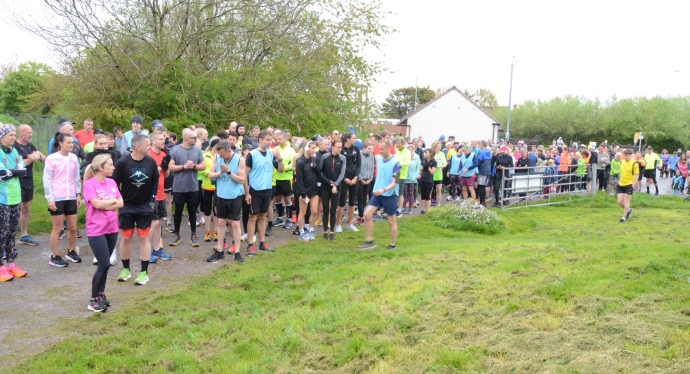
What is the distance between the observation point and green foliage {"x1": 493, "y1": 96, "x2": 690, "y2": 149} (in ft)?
210

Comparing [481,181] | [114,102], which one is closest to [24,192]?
[114,102]

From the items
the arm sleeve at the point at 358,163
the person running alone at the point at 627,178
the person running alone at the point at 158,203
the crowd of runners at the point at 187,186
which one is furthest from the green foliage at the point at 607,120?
the person running alone at the point at 158,203

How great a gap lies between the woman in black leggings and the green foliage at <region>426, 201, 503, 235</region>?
11.3 ft

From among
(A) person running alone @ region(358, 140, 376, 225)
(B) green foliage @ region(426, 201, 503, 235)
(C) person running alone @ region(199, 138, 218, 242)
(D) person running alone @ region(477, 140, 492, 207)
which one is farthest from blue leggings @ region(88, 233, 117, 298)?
(D) person running alone @ region(477, 140, 492, 207)

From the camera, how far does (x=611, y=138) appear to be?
66.3m

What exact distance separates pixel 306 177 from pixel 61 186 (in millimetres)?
4512

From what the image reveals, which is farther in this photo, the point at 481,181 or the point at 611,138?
the point at 611,138

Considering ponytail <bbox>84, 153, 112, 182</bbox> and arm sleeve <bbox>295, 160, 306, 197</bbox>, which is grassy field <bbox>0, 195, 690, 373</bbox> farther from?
arm sleeve <bbox>295, 160, 306, 197</bbox>

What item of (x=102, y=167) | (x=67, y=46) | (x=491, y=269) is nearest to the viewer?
(x=102, y=167)

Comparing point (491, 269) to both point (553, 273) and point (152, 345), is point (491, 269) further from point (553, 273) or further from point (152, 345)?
point (152, 345)

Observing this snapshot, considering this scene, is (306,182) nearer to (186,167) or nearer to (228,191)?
(228,191)

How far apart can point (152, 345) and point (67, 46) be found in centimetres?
1230

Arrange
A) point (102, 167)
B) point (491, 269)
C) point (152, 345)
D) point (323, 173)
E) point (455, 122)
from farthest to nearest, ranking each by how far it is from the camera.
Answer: point (455, 122) → point (323, 173) → point (491, 269) → point (102, 167) → point (152, 345)

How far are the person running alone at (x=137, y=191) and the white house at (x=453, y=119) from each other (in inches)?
2330
